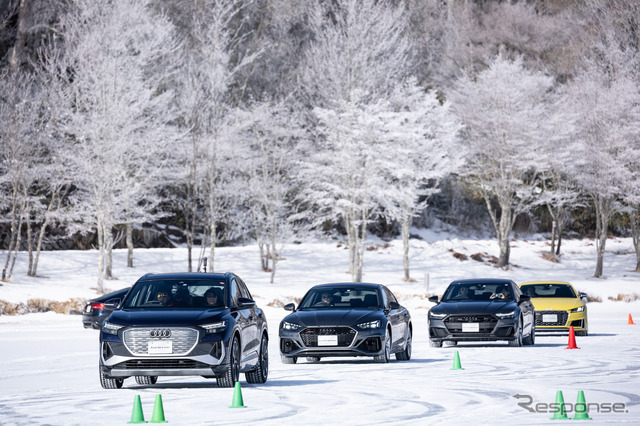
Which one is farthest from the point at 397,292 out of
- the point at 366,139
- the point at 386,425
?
the point at 386,425

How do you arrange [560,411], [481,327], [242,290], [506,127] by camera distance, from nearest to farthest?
1. [560,411]
2. [242,290]
3. [481,327]
4. [506,127]

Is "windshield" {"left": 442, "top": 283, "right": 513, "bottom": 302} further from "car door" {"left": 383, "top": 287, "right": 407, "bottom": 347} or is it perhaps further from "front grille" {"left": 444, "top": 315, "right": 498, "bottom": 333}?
"car door" {"left": 383, "top": 287, "right": 407, "bottom": 347}

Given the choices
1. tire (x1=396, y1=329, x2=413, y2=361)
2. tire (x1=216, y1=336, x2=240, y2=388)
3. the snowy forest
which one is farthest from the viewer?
the snowy forest

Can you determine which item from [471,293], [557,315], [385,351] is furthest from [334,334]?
[557,315]

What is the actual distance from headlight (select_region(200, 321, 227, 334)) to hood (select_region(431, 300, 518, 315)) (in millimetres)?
9302

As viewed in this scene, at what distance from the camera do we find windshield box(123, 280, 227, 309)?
1399cm

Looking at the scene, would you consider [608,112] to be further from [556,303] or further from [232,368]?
[232,368]

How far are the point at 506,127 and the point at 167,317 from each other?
48495 mm

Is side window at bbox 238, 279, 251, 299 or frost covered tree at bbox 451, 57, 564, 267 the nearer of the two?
side window at bbox 238, 279, 251, 299

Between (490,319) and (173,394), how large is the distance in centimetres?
994

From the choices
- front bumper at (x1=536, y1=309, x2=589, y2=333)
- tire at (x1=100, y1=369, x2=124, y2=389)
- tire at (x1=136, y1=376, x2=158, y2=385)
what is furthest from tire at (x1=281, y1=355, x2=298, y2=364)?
front bumper at (x1=536, y1=309, x2=589, y2=333)

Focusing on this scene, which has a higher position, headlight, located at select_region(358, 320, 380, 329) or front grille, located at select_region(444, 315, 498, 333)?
headlight, located at select_region(358, 320, 380, 329)

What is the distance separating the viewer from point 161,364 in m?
13.0

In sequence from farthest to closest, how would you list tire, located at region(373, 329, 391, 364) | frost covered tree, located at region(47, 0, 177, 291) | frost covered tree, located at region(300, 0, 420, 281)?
frost covered tree, located at region(300, 0, 420, 281) < frost covered tree, located at region(47, 0, 177, 291) < tire, located at region(373, 329, 391, 364)
